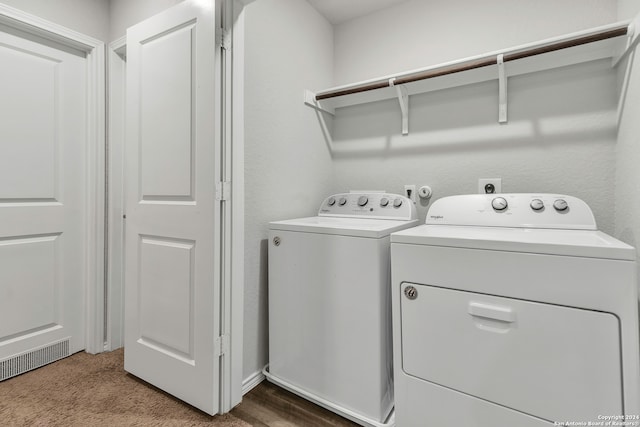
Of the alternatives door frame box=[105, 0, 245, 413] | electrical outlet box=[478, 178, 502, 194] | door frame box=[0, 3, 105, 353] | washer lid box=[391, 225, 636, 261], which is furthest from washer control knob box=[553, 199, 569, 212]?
door frame box=[0, 3, 105, 353]

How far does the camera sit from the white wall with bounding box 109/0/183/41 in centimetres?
172

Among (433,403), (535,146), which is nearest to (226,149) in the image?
(433,403)

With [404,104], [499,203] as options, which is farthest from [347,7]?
[499,203]

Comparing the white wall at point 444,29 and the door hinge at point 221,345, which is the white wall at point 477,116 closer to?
the white wall at point 444,29

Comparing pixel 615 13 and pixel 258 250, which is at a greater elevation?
pixel 615 13

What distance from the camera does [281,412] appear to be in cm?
142

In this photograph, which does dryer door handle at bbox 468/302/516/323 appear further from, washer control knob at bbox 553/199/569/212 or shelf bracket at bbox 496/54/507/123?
shelf bracket at bbox 496/54/507/123

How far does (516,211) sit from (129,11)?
249 centimetres

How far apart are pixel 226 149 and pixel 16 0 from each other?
56.8 inches

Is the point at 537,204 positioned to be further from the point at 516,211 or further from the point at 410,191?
the point at 410,191

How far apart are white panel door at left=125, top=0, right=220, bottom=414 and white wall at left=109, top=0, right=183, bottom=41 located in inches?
9.3

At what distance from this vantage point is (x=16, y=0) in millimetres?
1568

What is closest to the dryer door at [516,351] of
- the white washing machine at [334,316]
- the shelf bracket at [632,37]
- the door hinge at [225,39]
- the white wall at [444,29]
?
the white washing machine at [334,316]

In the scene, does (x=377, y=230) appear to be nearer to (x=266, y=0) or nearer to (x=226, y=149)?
(x=226, y=149)
